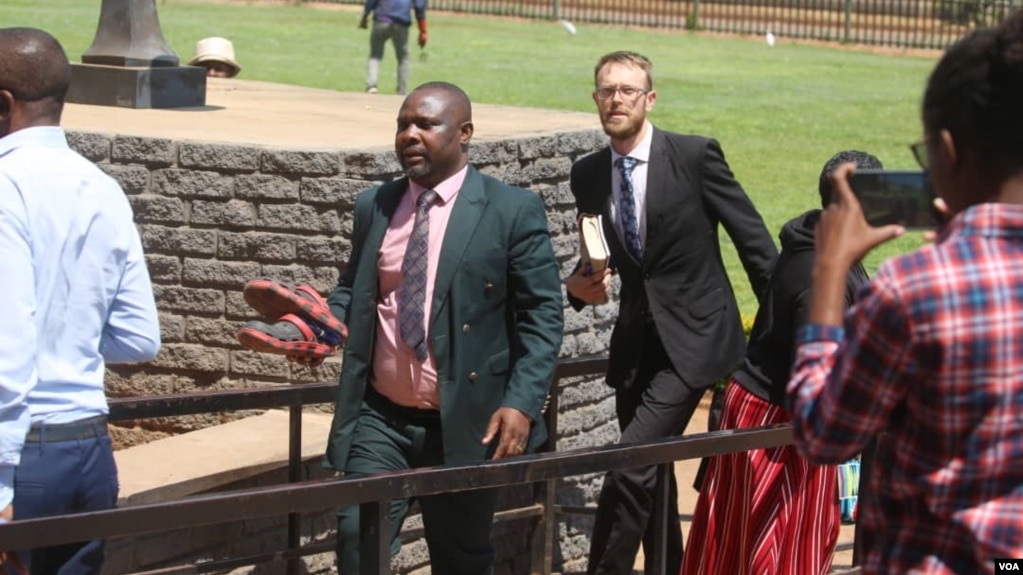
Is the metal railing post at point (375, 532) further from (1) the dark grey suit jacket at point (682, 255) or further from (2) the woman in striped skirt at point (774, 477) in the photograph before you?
(1) the dark grey suit jacket at point (682, 255)

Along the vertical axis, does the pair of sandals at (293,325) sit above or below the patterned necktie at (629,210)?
below

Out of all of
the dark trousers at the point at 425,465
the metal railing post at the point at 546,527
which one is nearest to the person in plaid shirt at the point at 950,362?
the dark trousers at the point at 425,465

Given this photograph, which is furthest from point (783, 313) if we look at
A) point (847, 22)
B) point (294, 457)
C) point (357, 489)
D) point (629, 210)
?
point (847, 22)

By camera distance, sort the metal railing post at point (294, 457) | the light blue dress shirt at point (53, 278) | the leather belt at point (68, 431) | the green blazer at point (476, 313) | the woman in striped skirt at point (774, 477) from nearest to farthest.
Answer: the light blue dress shirt at point (53, 278) < the leather belt at point (68, 431) < the green blazer at point (476, 313) < the woman in striped skirt at point (774, 477) < the metal railing post at point (294, 457)

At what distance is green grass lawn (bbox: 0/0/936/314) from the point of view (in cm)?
1964

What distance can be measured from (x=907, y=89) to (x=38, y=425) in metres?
25.2

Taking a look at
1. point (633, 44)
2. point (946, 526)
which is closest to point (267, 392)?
point (946, 526)

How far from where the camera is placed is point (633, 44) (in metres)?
32.9

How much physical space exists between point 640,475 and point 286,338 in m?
1.73

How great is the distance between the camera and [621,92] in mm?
5949

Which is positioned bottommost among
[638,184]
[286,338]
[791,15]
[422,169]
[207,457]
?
[207,457]

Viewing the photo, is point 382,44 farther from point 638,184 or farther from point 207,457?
point 638,184

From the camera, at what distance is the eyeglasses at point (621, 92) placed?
594 centimetres

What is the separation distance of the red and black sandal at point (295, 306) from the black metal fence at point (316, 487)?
342 millimetres
